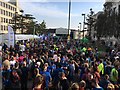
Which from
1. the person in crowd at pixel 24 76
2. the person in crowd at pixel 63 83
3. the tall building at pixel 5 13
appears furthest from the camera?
the tall building at pixel 5 13

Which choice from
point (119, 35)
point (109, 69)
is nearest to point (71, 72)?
point (109, 69)

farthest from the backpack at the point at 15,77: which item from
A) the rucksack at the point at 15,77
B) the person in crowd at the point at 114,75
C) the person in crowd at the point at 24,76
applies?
the person in crowd at the point at 114,75

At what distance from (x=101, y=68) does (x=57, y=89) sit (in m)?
3.84

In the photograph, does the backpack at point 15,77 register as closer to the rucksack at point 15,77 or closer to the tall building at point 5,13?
the rucksack at point 15,77

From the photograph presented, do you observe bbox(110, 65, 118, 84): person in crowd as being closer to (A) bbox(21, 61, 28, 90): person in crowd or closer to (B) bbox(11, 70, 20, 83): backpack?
(A) bbox(21, 61, 28, 90): person in crowd

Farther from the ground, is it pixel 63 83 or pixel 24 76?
pixel 63 83

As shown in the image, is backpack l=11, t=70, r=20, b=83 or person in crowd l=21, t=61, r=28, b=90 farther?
person in crowd l=21, t=61, r=28, b=90

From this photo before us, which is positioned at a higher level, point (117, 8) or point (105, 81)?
point (117, 8)

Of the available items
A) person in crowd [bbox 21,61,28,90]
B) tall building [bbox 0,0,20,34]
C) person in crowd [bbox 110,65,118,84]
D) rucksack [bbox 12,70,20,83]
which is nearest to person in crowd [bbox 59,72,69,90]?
rucksack [bbox 12,70,20,83]

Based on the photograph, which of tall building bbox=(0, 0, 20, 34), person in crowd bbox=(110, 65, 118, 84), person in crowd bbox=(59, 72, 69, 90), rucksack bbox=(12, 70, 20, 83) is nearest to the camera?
person in crowd bbox=(59, 72, 69, 90)

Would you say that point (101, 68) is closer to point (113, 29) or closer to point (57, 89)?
point (57, 89)

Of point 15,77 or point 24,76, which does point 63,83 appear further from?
point 24,76

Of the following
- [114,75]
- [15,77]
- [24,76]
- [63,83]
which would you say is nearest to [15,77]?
[15,77]

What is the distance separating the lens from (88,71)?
10.1 m
